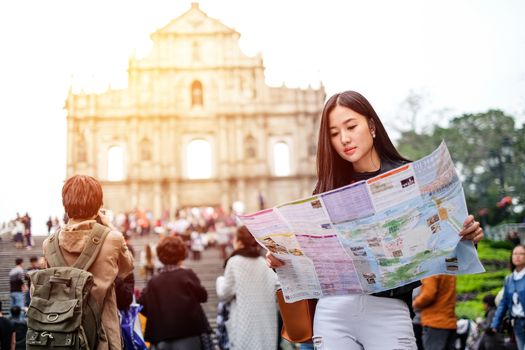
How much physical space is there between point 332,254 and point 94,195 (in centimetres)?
148

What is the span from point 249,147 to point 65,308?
30.6 metres

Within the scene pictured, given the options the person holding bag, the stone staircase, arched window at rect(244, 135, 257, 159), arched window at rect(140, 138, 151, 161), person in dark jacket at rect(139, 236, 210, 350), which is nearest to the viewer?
person in dark jacket at rect(139, 236, 210, 350)

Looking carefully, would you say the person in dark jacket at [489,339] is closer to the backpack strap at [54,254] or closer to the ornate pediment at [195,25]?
the backpack strap at [54,254]

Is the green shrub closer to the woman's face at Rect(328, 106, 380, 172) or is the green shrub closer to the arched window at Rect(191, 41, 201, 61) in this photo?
the woman's face at Rect(328, 106, 380, 172)

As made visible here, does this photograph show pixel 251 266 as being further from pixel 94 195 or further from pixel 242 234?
pixel 94 195

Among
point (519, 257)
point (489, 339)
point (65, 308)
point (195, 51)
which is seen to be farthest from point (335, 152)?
point (195, 51)

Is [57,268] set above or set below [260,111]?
below

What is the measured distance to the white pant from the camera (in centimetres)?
241

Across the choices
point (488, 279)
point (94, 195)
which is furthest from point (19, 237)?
point (94, 195)

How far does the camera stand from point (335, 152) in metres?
2.76

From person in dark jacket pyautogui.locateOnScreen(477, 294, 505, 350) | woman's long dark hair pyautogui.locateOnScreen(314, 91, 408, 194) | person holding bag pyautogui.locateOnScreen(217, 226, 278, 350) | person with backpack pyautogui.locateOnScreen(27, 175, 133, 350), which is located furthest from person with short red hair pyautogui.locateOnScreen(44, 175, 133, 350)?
person in dark jacket pyautogui.locateOnScreen(477, 294, 505, 350)

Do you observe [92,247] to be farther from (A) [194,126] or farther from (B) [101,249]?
(A) [194,126]

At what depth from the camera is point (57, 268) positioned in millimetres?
3021

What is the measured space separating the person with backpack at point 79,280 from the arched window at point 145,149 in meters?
29.9
